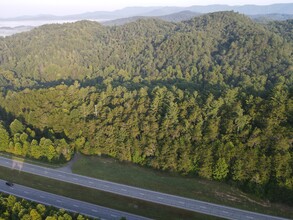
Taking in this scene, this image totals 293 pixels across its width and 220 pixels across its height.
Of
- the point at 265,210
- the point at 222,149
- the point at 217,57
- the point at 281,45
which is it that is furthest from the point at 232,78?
the point at 265,210

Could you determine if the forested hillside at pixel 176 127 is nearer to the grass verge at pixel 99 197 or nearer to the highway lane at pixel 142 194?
the highway lane at pixel 142 194

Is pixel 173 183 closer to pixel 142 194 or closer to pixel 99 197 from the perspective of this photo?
pixel 142 194

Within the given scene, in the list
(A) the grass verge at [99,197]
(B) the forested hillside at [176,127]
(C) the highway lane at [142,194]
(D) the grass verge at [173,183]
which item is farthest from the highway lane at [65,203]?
(B) the forested hillside at [176,127]

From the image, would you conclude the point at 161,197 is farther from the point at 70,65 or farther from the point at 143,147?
the point at 70,65

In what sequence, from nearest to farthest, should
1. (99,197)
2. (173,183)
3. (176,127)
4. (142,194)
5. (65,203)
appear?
1. (65,203)
2. (99,197)
3. (142,194)
4. (173,183)
5. (176,127)

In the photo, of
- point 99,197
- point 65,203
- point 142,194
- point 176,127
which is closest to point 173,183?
point 142,194

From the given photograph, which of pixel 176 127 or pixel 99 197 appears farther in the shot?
pixel 176 127

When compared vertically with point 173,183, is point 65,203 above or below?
below

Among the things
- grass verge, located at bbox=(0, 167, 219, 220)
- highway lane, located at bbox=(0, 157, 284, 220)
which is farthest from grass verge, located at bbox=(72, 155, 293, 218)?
grass verge, located at bbox=(0, 167, 219, 220)
